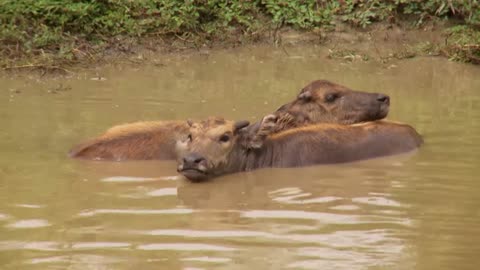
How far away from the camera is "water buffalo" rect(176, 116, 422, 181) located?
9.55 meters

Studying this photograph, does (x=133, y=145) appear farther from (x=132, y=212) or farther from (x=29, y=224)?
(x=29, y=224)

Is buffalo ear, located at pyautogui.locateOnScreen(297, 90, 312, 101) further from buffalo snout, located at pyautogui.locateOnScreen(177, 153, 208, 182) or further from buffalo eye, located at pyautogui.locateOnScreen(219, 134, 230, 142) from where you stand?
buffalo snout, located at pyautogui.locateOnScreen(177, 153, 208, 182)

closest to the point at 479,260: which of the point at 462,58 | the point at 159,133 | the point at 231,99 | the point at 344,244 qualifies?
the point at 344,244

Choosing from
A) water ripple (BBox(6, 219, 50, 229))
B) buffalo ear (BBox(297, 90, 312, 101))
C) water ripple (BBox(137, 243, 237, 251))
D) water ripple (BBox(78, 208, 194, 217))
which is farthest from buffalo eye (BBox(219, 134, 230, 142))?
water ripple (BBox(137, 243, 237, 251))

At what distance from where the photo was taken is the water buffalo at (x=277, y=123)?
1009 centimetres

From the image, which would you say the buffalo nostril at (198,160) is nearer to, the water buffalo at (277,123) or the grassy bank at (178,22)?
the water buffalo at (277,123)

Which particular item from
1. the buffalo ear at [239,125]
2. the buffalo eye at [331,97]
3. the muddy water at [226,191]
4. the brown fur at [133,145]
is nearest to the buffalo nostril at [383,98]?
the buffalo eye at [331,97]

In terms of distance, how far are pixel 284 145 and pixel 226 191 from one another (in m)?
1.18

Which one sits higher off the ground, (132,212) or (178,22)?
(178,22)

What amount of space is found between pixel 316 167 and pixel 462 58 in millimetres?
5605

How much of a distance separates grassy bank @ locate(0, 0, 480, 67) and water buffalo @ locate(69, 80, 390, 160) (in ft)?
13.3

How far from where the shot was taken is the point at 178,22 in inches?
618

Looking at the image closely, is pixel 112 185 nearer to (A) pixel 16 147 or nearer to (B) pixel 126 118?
(A) pixel 16 147

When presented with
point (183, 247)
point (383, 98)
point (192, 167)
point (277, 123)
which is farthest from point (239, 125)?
point (183, 247)
